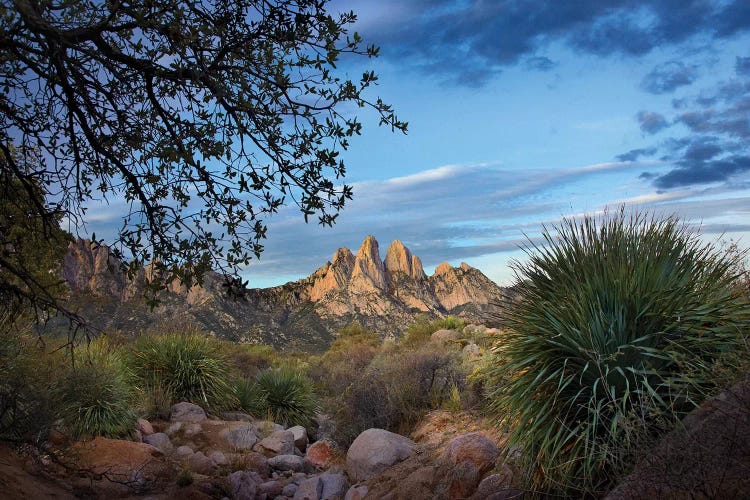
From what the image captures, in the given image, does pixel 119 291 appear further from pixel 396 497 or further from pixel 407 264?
pixel 396 497

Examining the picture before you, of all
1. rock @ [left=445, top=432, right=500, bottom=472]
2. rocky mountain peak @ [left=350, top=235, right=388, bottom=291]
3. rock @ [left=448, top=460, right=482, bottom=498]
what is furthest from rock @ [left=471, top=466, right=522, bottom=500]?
rocky mountain peak @ [left=350, top=235, right=388, bottom=291]

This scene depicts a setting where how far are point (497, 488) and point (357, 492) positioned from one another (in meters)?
3.00

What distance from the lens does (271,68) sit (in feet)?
17.0

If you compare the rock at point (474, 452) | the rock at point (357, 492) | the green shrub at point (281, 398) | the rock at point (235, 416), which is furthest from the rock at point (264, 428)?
the rock at point (474, 452)

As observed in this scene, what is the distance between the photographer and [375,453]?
969 cm

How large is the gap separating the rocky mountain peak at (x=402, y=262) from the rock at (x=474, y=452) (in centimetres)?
5294

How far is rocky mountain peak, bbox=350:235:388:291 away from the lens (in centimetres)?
5512

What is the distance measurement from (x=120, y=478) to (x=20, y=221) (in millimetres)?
4679

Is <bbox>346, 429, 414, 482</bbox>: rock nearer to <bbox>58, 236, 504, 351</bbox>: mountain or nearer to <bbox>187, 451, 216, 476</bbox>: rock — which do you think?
<bbox>187, 451, 216, 476</bbox>: rock

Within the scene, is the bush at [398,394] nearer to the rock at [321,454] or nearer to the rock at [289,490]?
the rock at [321,454]

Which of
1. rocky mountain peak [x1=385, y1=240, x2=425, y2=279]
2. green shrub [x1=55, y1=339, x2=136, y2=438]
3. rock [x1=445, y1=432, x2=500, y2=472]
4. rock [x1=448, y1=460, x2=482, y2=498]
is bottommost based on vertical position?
rock [x1=448, y1=460, x2=482, y2=498]

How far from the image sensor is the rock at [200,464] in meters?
11.4

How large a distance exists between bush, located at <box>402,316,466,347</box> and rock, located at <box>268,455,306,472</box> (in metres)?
11.9

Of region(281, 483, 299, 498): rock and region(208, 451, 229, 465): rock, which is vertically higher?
region(208, 451, 229, 465): rock
